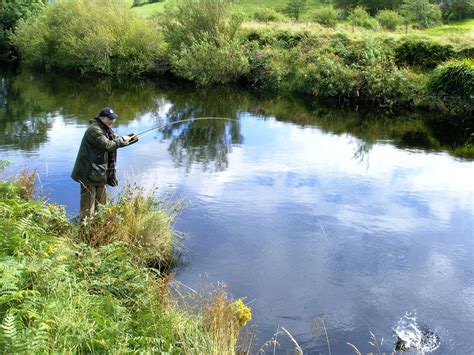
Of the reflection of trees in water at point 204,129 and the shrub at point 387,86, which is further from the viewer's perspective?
the shrub at point 387,86

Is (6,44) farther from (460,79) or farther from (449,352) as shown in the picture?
(449,352)

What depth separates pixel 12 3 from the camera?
156 feet

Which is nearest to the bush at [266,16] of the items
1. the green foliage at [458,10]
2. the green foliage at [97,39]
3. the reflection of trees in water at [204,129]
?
the green foliage at [97,39]

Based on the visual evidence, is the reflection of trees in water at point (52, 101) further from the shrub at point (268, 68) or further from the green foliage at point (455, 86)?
the green foliage at point (455, 86)

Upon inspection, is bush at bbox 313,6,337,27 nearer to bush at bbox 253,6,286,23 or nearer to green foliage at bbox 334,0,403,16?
bush at bbox 253,6,286,23

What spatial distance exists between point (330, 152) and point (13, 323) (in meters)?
13.8

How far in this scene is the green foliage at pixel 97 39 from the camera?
1430 inches

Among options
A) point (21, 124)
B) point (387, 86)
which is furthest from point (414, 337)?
point (387, 86)

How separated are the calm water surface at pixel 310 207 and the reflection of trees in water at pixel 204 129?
11 cm

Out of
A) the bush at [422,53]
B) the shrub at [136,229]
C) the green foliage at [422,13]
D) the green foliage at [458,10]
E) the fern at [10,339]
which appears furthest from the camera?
the green foliage at [458,10]

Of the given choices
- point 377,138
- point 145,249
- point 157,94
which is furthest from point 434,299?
point 157,94

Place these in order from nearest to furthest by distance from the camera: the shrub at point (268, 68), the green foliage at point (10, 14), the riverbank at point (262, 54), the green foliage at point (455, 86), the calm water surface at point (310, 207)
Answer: the calm water surface at point (310, 207), the green foliage at point (455, 86), the riverbank at point (262, 54), the shrub at point (268, 68), the green foliage at point (10, 14)

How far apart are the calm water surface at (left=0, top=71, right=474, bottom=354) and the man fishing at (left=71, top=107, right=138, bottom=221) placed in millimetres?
1933

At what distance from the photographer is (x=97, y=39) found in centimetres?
3600
